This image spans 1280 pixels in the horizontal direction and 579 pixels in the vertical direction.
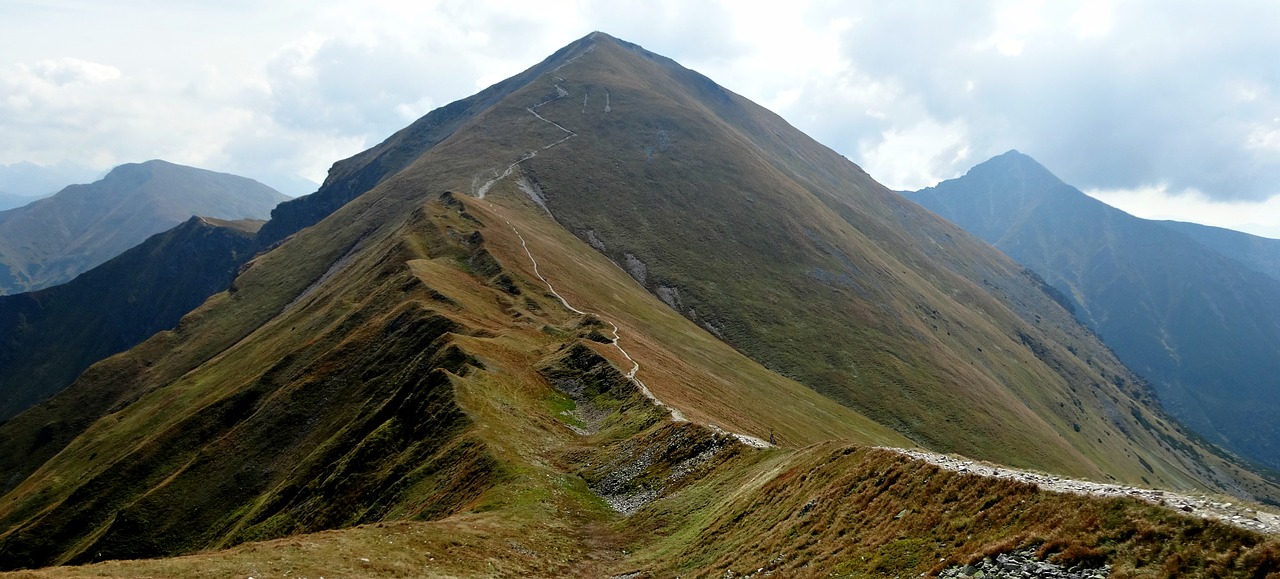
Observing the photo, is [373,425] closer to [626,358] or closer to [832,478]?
[626,358]

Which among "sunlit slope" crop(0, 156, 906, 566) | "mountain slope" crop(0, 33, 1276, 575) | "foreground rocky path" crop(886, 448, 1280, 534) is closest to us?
"foreground rocky path" crop(886, 448, 1280, 534)

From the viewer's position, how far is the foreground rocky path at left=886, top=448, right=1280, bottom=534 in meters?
16.9

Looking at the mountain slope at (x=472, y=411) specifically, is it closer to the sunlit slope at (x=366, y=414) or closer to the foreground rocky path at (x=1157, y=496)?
the sunlit slope at (x=366, y=414)

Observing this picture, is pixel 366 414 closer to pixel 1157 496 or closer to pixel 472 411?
pixel 472 411

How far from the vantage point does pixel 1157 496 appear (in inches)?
763

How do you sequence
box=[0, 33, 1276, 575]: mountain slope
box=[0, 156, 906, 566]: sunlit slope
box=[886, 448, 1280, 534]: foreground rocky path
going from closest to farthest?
box=[886, 448, 1280, 534]: foreground rocky path < box=[0, 33, 1276, 575]: mountain slope < box=[0, 156, 906, 566]: sunlit slope

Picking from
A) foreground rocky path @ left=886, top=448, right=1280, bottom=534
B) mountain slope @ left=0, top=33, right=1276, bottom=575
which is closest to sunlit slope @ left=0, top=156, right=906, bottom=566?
mountain slope @ left=0, top=33, right=1276, bottom=575

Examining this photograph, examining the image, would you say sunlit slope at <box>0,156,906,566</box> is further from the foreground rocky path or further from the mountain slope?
the foreground rocky path

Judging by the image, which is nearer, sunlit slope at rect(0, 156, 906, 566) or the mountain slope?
the mountain slope

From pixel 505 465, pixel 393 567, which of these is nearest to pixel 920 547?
pixel 393 567

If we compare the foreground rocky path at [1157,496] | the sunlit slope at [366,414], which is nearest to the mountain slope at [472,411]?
the sunlit slope at [366,414]

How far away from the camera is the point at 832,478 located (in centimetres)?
3086

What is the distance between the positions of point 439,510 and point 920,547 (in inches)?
1279

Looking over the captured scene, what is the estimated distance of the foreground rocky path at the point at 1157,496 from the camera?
1694 centimetres
